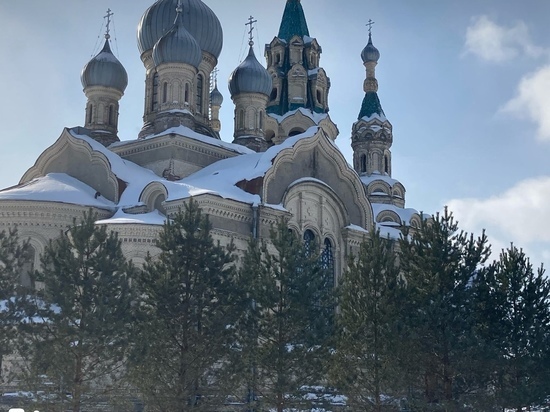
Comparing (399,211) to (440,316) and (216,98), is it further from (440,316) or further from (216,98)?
(440,316)

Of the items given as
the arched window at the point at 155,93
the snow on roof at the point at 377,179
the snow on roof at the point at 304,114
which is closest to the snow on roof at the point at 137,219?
the arched window at the point at 155,93

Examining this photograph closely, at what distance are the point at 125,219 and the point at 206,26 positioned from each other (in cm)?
1004

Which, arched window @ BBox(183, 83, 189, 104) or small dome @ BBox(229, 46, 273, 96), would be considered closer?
arched window @ BBox(183, 83, 189, 104)

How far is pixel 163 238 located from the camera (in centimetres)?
1469

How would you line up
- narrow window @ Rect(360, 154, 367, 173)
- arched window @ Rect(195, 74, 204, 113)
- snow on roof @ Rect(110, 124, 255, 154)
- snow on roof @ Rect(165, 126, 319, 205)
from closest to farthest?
1. snow on roof @ Rect(165, 126, 319, 205)
2. snow on roof @ Rect(110, 124, 255, 154)
3. arched window @ Rect(195, 74, 204, 113)
4. narrow window @ Rect(360, 154, 367, 173)

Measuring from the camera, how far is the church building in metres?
20.9

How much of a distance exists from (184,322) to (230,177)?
8.20 m

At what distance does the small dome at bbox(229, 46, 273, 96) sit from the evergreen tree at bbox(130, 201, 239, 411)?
13752 millimetres

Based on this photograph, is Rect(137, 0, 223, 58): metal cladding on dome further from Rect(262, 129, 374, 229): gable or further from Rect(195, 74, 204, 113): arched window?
Rect(262, 129, 374, 229): gable

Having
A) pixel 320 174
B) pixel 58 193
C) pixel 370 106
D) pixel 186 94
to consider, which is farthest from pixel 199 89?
pixel 370 106

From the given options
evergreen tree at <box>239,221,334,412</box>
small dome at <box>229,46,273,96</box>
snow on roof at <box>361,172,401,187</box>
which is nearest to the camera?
evergreen tree at <box>239,221,334,412</box>

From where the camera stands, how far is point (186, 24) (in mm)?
27172

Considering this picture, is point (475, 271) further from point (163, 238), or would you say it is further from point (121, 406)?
point (121, 406)

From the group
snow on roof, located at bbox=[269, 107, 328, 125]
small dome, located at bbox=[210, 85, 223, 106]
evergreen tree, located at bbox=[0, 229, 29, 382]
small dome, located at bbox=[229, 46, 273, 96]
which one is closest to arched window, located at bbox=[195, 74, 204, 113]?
small dome, located at bbox=[229, 46, 273, 96]
